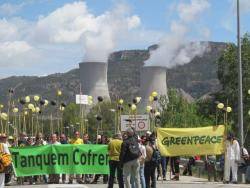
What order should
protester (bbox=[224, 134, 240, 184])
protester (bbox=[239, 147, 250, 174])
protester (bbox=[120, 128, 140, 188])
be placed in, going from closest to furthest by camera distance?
protester (bbox=[120, 128, 140, 188]) < protester (bbox=[224, 134, 240, 184]) < protester (bbox=[239, 147, 250, 174])

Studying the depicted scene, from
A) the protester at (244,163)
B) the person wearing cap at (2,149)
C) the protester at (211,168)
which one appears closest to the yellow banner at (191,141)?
the protester at (211,168)

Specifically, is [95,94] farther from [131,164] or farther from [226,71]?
[131,164]

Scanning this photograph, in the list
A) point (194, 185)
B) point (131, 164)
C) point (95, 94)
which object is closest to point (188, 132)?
point (194, 185)

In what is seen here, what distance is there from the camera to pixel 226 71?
158 feet

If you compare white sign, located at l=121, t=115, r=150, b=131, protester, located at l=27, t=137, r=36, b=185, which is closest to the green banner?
protester, located at l=27, t=137, r=36, b=185

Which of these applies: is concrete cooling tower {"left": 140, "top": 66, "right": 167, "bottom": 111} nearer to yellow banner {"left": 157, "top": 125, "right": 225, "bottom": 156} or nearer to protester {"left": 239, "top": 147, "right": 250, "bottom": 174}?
yellow banner {"left": 157, "top": 125, "right": 225, "bottom": 156}

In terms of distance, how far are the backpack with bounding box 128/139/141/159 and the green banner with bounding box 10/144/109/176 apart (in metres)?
5.93

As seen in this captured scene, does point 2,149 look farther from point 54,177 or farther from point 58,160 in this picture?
point 54,177

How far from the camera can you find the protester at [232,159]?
21328 millimetres

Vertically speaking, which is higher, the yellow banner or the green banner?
the yellow banner

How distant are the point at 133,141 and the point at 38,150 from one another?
20.5 feet

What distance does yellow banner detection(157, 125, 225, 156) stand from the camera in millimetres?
22812

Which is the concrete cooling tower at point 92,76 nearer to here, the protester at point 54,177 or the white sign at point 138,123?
the white sign at point 138,123

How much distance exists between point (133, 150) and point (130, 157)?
0.21 meters
